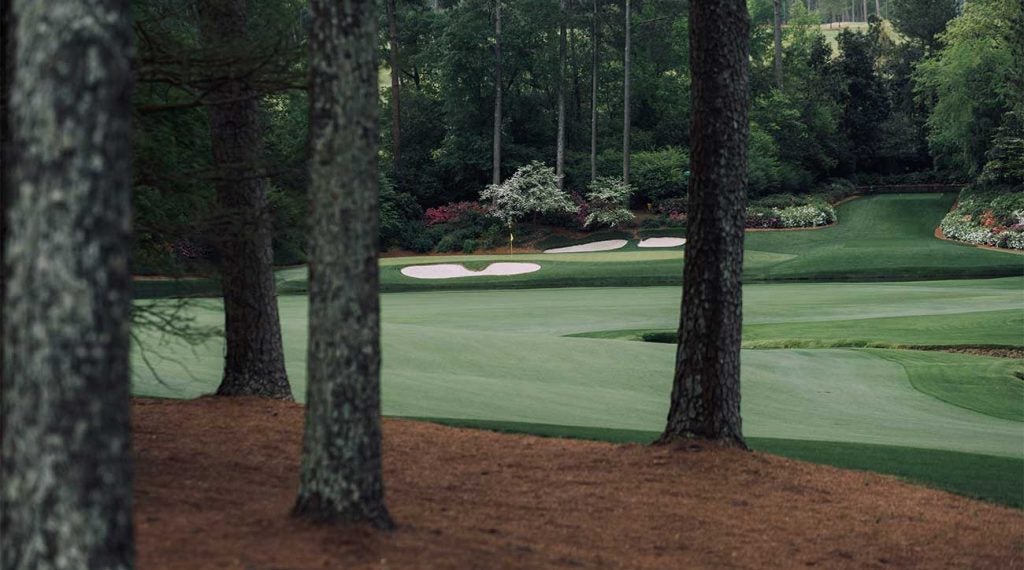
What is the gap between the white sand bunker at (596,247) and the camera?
138ft

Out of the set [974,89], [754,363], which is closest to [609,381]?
[754,363]

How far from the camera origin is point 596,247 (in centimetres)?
4278

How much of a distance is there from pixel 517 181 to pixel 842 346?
80.0 feet

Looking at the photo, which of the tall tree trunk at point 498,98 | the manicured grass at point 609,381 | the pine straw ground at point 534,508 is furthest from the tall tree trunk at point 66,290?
the tall tree trunk at point 498,98

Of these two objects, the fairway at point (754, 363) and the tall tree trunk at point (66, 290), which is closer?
the tall tree trunk at point (66, 290)

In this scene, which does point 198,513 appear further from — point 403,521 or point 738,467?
point 738,467

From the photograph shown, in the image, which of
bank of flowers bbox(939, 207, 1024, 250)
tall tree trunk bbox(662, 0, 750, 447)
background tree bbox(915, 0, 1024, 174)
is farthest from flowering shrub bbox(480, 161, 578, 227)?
tall tree trunk bbox(662, 0, 750, 447)

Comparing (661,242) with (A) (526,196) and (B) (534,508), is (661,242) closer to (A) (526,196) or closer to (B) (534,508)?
(A) (526,196)

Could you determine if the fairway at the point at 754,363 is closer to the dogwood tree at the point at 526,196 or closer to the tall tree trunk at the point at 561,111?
the dogwood tree at the point at 526,196

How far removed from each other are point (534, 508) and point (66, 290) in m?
4.95

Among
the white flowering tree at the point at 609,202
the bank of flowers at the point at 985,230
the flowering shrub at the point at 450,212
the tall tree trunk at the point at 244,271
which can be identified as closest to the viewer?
the tall tree trunk at the point at 244,271

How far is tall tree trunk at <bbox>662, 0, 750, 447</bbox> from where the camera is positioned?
10133 millimetres

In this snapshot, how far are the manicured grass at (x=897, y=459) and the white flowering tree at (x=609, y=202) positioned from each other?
31.1m

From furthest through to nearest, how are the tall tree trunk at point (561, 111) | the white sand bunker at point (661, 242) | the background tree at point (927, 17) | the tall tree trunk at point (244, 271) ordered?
1. the background tree at point (927, 17)
2. the tall tree trunk at point (561, 111)
3. the white sand bunker at point (661, 242)
4. the tall tree trunk at point (244, 271)
